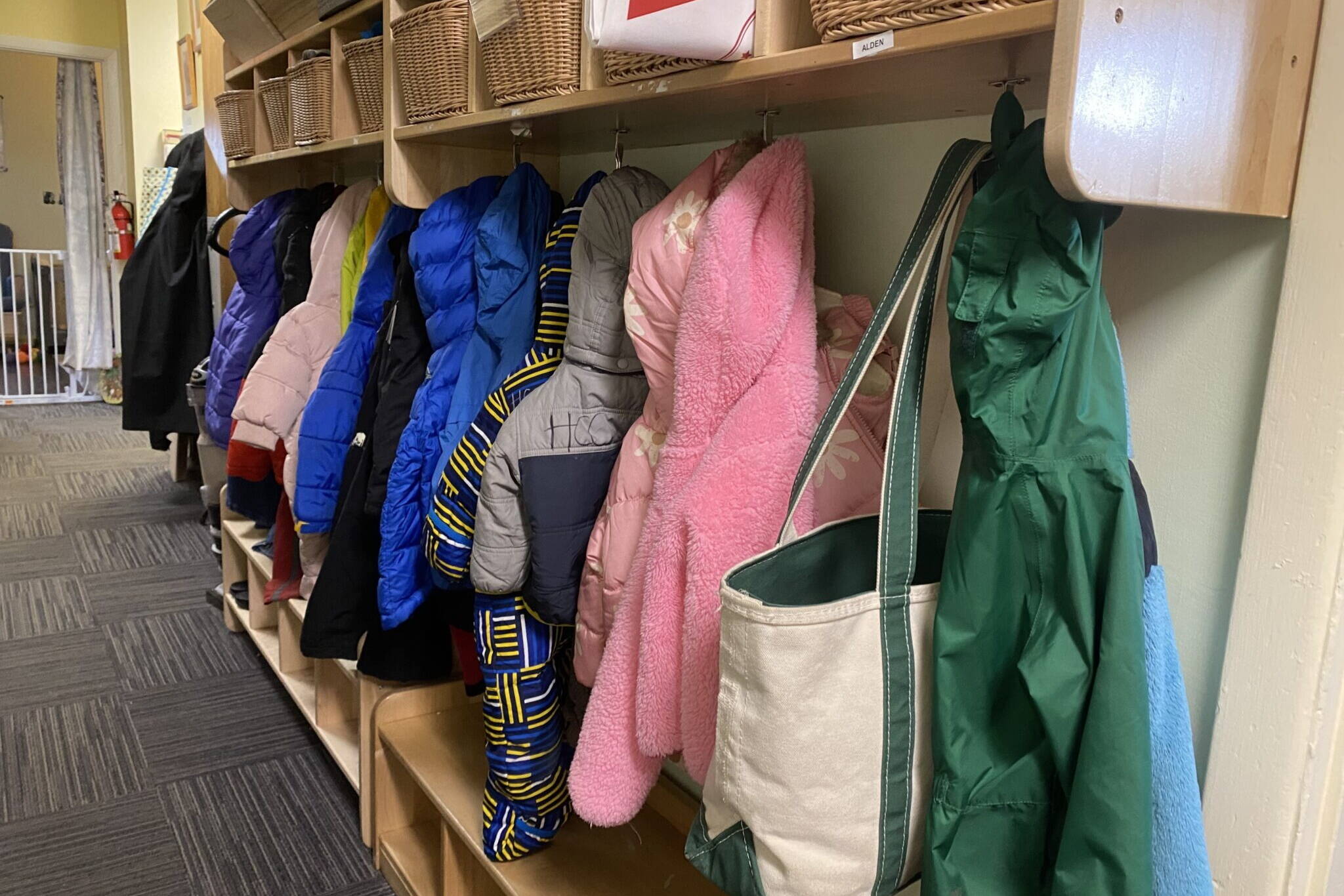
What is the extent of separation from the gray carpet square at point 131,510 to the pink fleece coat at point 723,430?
11.6 feet

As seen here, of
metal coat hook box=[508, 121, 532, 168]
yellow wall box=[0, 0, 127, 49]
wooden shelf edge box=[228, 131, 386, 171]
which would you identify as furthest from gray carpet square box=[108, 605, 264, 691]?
yellow wall box=[0, 0, 127, 49]

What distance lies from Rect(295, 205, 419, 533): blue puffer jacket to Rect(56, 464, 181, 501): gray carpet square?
9.48 feet

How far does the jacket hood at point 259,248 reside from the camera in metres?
Answer: 2.56

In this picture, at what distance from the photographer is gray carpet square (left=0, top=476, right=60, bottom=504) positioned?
14.1 feet

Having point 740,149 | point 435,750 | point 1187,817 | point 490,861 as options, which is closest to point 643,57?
point 740,149

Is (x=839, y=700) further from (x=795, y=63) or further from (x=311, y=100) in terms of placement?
(x=311, y=100)

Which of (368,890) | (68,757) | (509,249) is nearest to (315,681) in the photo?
(68,757)

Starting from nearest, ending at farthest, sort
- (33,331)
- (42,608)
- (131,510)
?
(42,608) → (131,510) → (33,331)

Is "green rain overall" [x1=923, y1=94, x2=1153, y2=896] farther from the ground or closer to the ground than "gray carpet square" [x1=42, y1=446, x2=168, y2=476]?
farther from the ground

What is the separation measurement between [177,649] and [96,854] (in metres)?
1.04

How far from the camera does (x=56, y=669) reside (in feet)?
9.14

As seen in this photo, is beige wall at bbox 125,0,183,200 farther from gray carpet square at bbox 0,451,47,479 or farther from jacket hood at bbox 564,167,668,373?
jacket hood at bbox 564,167,668,373

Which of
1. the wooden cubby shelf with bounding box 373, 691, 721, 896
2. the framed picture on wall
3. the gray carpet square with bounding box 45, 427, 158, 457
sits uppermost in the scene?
the framed picture on wall

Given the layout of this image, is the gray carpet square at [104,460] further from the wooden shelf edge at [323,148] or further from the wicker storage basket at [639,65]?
the wicker storage basket at [639,65]
